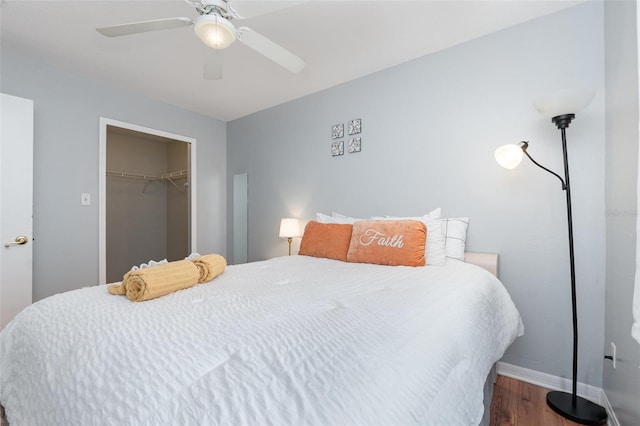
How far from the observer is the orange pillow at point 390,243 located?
1.87 m

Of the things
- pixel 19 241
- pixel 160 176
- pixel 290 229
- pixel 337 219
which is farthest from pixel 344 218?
pixel 160 176

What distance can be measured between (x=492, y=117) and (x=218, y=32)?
1.86 metres

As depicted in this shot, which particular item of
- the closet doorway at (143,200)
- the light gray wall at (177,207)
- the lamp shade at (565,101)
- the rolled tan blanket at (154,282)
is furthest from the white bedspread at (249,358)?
the light gray wall at (177,207)

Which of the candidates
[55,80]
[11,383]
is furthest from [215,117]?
[11,383]

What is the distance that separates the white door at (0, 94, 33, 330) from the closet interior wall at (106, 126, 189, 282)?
1.66 meters

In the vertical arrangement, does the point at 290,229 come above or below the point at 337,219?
below

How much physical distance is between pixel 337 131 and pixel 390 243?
141 centimetres

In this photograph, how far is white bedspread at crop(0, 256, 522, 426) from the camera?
1.81 ft

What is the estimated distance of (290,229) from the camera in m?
2.98

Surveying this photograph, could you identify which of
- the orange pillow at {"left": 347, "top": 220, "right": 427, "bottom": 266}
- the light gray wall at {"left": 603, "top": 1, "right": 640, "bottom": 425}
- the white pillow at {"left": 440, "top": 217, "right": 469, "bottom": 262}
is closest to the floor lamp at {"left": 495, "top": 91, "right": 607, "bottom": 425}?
the light gray wall at {"left": 603, "top": 1, "right": 640, "bottom": 425}

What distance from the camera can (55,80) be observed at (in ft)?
8.36

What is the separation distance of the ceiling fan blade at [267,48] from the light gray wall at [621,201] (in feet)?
5.34

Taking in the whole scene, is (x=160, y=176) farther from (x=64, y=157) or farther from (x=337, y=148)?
(x=337, y=148)

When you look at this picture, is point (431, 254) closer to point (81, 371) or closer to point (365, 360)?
point (365, 360)
